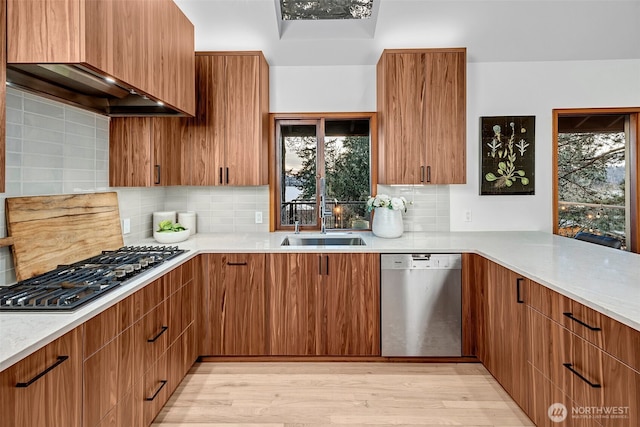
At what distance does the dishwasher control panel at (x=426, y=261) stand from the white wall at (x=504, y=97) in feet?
2.74

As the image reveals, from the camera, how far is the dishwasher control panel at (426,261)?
2820mm

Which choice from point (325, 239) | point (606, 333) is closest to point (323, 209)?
point (325, 239)

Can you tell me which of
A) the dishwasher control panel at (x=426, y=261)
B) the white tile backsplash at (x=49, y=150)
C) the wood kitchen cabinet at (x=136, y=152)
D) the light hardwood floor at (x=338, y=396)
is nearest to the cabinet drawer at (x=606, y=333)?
the light hardwood floor at (x=338, y=396)

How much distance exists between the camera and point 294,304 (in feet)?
9.37

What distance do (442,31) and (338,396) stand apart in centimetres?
284

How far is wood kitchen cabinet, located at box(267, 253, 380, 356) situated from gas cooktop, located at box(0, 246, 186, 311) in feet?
2.76

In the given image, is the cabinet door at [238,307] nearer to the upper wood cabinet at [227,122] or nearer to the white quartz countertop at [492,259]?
the white quartz countertop at [492,259]

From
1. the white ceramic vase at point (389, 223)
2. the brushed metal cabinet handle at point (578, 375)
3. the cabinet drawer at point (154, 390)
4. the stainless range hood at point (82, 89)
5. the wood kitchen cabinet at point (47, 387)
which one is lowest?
the cabinet drawer at point (154, 390)

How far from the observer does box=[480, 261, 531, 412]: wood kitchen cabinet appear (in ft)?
6.98

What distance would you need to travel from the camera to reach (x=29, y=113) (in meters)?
1.97

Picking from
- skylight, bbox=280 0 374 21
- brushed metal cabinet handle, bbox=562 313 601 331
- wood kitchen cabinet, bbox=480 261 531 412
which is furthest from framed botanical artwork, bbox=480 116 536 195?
brushed metal cabinet handle, bbox=562 313 601 331

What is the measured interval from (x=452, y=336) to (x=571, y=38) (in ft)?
8.65

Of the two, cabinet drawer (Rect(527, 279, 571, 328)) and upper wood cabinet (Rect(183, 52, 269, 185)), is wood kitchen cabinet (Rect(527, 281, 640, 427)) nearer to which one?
cabinet drawer (Rect(527, 279, 571, 328))

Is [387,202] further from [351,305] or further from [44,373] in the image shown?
[44,373]
